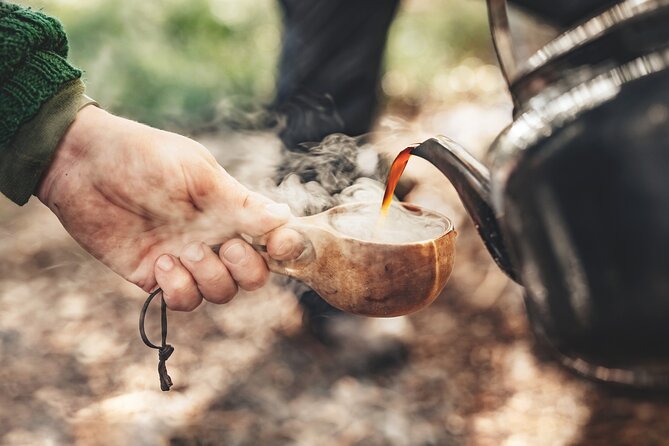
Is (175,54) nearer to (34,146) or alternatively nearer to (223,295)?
(34,146)

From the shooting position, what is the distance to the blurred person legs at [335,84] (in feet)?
9.85

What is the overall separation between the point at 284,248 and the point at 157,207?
0.49 metres

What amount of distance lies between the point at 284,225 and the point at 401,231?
328 mm

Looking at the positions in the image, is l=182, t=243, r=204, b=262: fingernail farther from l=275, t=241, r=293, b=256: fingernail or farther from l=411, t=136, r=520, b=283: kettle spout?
l=411, t=136, r=520, b=283: kettle spout

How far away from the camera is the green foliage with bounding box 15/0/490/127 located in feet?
15.3

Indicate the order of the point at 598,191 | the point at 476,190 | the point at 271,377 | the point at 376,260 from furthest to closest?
the point at 271,377 < the point at 376,260 < the point at 476,190 < the point at 598,191

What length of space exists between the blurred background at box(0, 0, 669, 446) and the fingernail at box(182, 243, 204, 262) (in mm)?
1073

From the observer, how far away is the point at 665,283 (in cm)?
90

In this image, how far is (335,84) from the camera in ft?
10.3

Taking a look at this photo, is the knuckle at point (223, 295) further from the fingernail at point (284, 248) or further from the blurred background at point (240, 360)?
the blurred background at point (240, 360)

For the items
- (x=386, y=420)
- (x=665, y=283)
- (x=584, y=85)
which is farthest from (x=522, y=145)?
(x=386, y=420)

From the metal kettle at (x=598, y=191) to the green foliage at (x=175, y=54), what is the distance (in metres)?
3.91

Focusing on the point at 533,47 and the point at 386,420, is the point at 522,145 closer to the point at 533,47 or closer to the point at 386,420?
the point at 533,47

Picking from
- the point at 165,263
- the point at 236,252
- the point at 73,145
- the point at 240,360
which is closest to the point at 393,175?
the point at 236,252
